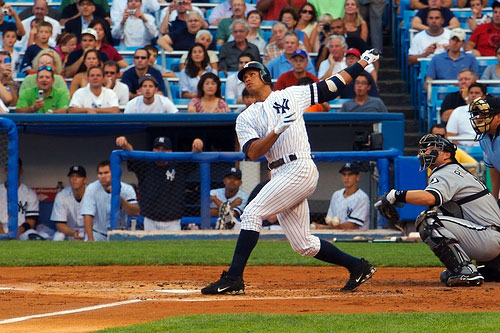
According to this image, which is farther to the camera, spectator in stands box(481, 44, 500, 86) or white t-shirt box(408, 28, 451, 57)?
white t-shirt box(408, 28, 451, 57)

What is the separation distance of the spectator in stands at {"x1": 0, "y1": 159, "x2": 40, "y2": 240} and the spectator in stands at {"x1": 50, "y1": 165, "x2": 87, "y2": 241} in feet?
0.81

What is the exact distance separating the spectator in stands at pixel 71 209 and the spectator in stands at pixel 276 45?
140 inches

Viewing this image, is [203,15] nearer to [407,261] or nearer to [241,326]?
[407,261]

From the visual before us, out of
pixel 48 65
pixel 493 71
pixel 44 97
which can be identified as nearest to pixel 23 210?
pixel 44 97

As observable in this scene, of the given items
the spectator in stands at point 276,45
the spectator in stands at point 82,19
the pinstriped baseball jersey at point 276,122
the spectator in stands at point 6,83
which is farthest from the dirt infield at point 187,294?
the spectator in stands at point 82,19

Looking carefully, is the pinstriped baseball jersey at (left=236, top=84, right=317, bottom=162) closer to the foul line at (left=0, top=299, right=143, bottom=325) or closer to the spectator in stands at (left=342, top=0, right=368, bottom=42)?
the foul line at (left=0, top=299, right=143, bottom=325)

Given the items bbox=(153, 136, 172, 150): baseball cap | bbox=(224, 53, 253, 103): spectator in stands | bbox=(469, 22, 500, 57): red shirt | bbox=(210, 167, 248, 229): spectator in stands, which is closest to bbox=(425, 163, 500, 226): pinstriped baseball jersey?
bbox=(210, 167, 248, 229): spectator in stands

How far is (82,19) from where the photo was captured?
14852mm

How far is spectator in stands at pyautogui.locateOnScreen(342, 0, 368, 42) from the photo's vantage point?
48.1 feet

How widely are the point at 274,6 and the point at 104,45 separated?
305 centimetres

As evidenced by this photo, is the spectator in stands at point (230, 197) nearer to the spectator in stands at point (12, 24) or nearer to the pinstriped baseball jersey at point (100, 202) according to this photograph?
the pinstriped baseball jersey at point (100, 202)

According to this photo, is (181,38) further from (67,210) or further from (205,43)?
(67,210)

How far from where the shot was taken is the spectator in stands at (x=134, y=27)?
1450 centimetres

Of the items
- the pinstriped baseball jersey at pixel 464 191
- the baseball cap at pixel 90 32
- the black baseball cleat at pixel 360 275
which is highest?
the baseball cap at pixel 90 32
